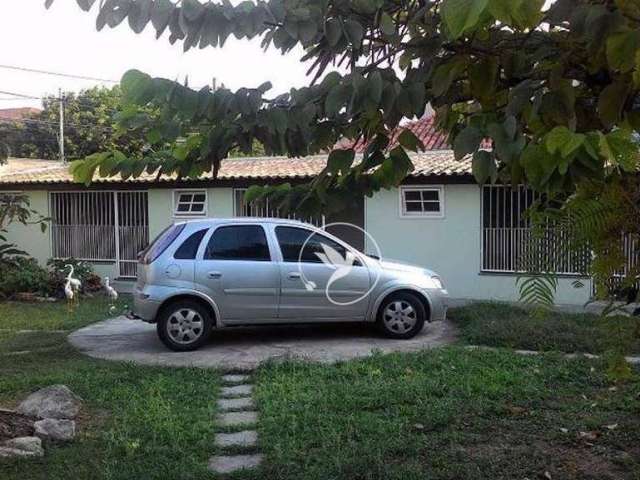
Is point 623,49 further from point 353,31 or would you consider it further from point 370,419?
point 370,419

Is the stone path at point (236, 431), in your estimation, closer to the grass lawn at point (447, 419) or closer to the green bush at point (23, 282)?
the grass lawn at point (447, 419)

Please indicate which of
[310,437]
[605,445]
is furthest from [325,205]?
[605,445]

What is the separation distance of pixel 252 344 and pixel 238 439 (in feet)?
13.1

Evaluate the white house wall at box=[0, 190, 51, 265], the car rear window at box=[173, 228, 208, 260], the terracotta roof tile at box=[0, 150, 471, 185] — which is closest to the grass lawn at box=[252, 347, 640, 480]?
the car rear window at box=[173, 228, 208, 260]

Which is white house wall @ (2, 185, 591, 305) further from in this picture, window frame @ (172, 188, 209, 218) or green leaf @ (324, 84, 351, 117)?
green leaf @ (324, 84, 351, 117)

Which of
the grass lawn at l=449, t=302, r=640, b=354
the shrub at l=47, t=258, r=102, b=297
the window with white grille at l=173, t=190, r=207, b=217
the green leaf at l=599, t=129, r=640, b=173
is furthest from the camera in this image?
the window with white grille at l=173, t=190, r=207, b=217

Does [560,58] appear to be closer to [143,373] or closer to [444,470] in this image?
[444,470]

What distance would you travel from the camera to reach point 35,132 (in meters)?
34.8

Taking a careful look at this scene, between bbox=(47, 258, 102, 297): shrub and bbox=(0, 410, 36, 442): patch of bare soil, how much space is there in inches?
361

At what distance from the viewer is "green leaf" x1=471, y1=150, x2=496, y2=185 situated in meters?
1.87

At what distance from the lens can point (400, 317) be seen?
373 inches

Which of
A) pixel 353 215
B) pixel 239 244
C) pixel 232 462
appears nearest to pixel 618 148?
pixel 232 462

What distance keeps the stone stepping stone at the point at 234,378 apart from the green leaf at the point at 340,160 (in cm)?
513

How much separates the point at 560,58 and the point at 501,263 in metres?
11.3
